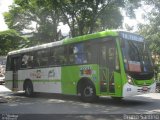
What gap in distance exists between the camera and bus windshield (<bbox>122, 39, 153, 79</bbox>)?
14141 mm

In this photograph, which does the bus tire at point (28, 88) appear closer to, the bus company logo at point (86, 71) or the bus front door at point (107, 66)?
the bus company logo at point (86, 71)

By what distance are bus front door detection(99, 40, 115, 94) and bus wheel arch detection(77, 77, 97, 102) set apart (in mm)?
702

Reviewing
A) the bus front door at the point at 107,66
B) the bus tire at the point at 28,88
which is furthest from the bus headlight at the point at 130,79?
the bus tire at the point at 28,88

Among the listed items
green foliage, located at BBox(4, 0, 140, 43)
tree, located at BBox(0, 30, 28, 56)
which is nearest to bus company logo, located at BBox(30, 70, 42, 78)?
green foliage, located at BBox(4, 0, 140, 43)

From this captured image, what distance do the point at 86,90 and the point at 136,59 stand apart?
9.43 ft

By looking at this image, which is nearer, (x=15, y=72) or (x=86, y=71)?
(x=86, y=71)

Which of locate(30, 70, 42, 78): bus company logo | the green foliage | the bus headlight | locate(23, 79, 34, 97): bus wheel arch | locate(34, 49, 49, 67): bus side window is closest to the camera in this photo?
the bus headlight

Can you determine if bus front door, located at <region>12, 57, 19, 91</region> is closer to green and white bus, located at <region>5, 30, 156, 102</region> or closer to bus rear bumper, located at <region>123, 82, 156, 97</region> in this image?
green and white bus, located at <region>5, 30, 156, 102</region>

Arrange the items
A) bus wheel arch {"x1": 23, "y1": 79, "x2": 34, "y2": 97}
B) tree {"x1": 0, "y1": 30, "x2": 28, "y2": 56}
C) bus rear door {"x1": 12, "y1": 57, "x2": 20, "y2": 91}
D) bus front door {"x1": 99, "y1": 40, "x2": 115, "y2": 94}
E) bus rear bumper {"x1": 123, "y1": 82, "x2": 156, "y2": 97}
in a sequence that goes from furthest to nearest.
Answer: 1. tree {"x1": 0, "y1": 30, "x2": 28, "y2": 56}
2. bus rear door {"x1": 12, "y1": 57, "x2": 20, "y2": 91}
3. bus wheel arch {"x1": 23, "y1": 79, "x2": 34, "y2": 97}
4. bus front door {"x1": 99, "y1": 40, "x2": 115, "y2": 94}
5. bus rear bumper {"x1": 123, "y1": 82, "x2": 156, "y2": 97}

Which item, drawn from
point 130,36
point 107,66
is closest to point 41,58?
point 107,66

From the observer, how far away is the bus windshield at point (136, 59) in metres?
14.1

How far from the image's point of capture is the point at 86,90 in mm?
15930

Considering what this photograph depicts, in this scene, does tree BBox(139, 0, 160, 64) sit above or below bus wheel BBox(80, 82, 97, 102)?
above

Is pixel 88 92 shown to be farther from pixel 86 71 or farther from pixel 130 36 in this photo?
pixel 130 36
